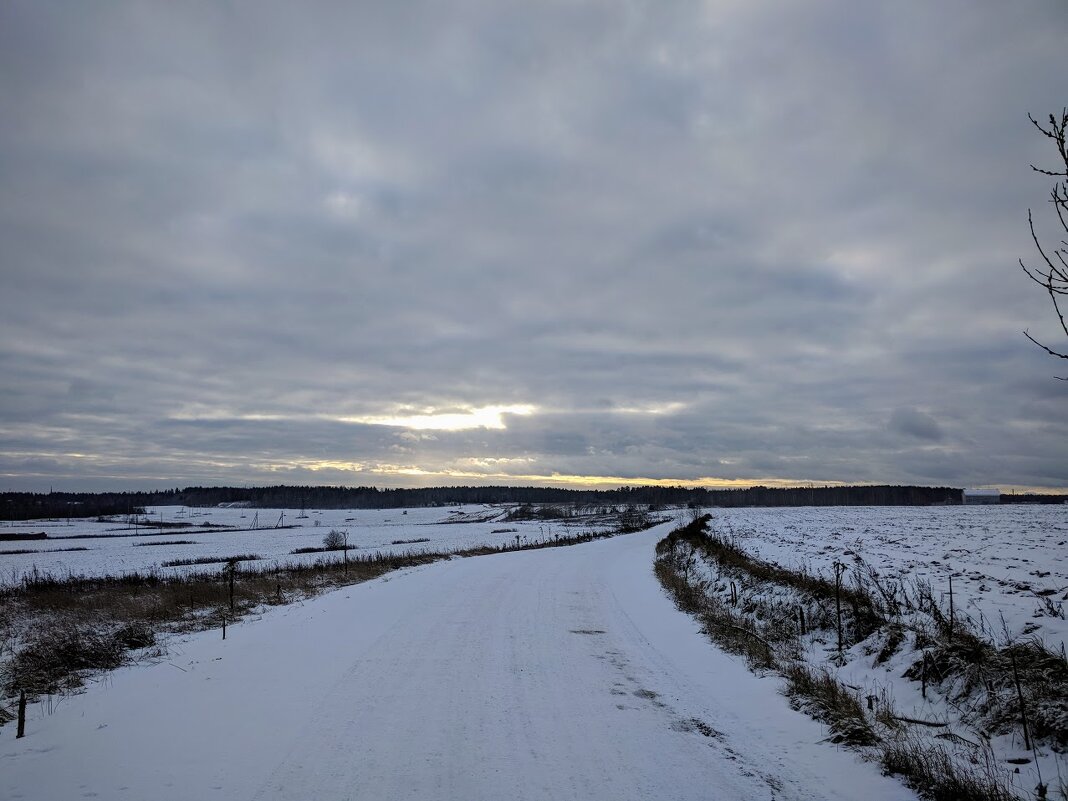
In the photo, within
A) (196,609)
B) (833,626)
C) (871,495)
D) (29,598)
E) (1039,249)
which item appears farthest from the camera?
(871,495)

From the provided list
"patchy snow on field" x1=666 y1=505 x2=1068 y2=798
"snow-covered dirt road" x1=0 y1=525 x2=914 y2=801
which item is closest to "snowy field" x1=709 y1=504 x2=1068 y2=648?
"patchy snow on field" x1=666 y1=505 x2=1068 y2=798

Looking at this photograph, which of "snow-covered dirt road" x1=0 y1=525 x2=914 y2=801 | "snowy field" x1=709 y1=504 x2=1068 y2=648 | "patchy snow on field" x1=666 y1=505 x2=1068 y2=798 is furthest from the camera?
"snowy field" x1=709 y1=504 x2=1068 y2=648

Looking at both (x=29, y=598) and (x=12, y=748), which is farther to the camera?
(x=29, y=598)

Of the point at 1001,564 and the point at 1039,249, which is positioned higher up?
the point at 1039,249

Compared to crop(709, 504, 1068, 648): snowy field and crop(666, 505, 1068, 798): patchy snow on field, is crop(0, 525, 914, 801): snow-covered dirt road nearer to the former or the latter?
crop(666, 505, 1068, 798): patchy snow on field

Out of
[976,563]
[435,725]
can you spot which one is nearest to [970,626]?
[435,725]

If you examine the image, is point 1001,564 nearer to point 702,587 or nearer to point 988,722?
point 702,587

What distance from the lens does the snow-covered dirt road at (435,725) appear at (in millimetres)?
5656

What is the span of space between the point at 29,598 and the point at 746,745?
22.7 meters

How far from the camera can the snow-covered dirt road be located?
18.6 ft

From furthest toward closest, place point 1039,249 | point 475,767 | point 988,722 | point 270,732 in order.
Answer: point 270,732
point 988,722
point 475,767
point 1039,249

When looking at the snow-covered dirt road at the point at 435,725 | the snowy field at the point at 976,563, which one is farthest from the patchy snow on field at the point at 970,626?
the snow-covered dirt road at the point at 435,725

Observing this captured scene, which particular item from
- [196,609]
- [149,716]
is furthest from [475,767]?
[196,609]

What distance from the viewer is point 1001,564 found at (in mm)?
17078
